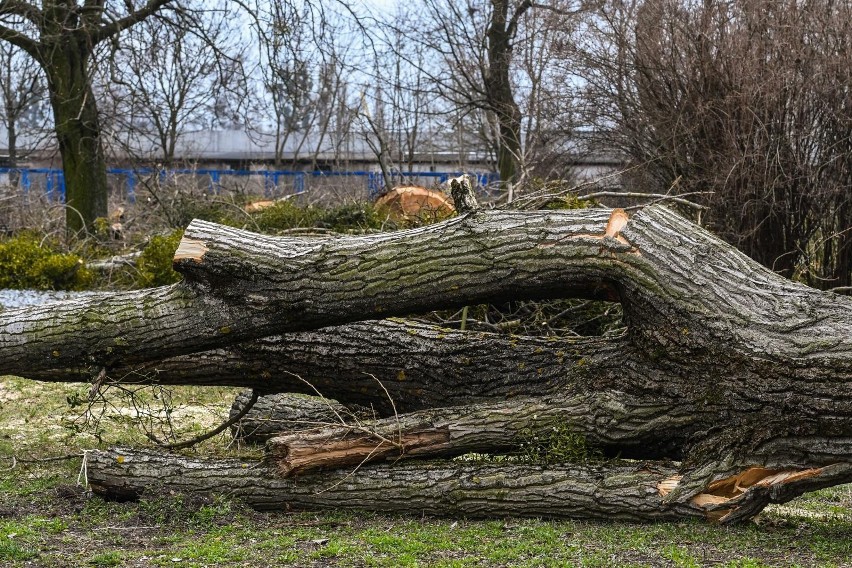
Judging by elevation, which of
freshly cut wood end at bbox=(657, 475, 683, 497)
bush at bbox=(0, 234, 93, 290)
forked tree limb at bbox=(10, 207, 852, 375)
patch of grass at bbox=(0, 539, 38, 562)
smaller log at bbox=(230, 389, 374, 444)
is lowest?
smaller log at bbox=(230, 389, 374, 444)

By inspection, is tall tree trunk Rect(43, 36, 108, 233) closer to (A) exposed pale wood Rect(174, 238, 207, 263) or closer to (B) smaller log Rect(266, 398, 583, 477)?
(A) exposed pale wood Rect(174, 238, 207, 263)

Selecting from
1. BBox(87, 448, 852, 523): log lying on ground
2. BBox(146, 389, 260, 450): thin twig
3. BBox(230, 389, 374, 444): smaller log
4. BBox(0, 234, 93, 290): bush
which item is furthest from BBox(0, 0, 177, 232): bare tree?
BBox(87, 448, 852, 523): log lying on ground

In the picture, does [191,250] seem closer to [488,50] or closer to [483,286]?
[483,286]

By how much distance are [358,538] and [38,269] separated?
8868mm

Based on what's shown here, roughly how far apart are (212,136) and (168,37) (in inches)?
803

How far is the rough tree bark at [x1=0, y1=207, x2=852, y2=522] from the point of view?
16.6 ft

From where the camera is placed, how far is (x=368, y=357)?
6.41 m

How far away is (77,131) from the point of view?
608 inches

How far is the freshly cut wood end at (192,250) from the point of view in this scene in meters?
5.77

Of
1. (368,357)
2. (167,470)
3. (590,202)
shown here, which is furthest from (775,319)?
(590,202)

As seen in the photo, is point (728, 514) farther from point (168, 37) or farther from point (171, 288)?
point (168, 37)

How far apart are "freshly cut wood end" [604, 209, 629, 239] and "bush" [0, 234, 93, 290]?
894 centimetres

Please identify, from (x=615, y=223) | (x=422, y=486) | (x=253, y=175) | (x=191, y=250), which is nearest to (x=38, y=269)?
(x=191, y=250)

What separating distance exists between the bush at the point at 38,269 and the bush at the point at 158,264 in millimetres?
897
